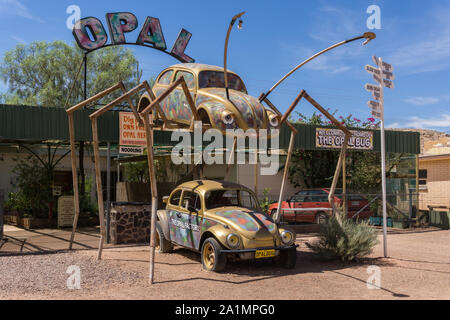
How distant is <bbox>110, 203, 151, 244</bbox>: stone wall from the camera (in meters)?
12.8

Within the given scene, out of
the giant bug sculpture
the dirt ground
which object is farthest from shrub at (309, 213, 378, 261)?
the giant bug sculpture

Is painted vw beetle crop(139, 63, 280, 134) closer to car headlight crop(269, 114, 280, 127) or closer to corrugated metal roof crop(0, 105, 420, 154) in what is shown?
car headlight crop(269, 114, 280, 127)

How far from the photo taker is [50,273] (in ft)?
29.2

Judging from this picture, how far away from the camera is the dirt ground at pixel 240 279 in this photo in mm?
7352

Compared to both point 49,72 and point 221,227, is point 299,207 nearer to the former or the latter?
point 221,227

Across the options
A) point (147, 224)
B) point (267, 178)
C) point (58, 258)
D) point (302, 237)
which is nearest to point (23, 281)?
point (58, 258)

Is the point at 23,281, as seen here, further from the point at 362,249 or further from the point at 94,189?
the point at 94,189

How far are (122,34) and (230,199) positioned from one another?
9691mm

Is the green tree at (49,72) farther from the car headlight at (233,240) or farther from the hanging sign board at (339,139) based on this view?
the car headlight at (233,240)

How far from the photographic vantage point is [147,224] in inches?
526

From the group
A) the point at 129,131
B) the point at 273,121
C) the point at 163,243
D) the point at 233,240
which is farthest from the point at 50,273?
the point at 273,121

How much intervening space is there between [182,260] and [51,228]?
28.4 feet

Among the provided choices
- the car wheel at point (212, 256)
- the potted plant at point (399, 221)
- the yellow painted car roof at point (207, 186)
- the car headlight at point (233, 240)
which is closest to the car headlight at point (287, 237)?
the car headlight at point (233, 240)

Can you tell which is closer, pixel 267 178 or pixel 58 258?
pixel 58 258
